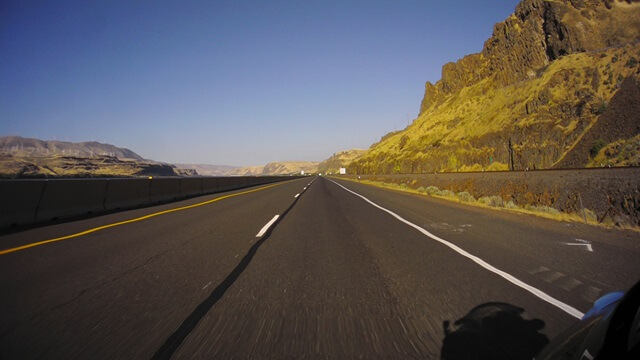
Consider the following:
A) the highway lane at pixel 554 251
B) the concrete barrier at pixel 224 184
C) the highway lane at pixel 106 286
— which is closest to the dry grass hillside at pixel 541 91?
the highway lane at pixel 554 251

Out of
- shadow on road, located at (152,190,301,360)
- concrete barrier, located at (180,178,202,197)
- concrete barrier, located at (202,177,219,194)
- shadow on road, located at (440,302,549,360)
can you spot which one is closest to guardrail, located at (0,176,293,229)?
concrete barrier, located at (180,178,202,197)

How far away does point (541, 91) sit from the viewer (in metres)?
52.5

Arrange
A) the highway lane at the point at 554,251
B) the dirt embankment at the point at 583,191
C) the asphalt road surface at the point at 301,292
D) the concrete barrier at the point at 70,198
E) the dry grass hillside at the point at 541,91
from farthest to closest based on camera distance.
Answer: the dry grass hillside at the point at 541,91
the dirt embankment at the point at 583,191
the concrete barrier at the point at 70,198
the highway lane at the point at 554,251
the asphalt road surface at the point at 301,292

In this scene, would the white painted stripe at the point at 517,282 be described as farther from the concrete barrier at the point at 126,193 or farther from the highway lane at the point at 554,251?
the concrete barrier at the point at 126,193

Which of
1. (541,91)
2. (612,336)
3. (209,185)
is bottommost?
(209,185)

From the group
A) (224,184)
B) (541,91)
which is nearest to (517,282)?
(224,184)

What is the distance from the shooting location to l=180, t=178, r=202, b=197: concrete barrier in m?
23.2

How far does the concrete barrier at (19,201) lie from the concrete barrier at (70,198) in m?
0.26

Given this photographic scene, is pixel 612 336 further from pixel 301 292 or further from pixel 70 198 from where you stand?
pixel 70 198

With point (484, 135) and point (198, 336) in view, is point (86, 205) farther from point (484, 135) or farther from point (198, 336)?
point (484, 135)

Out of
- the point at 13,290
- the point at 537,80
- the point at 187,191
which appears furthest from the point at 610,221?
the point at 537,80

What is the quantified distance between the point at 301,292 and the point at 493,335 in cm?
214

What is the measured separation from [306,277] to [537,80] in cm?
6621

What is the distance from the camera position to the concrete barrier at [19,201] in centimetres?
991
